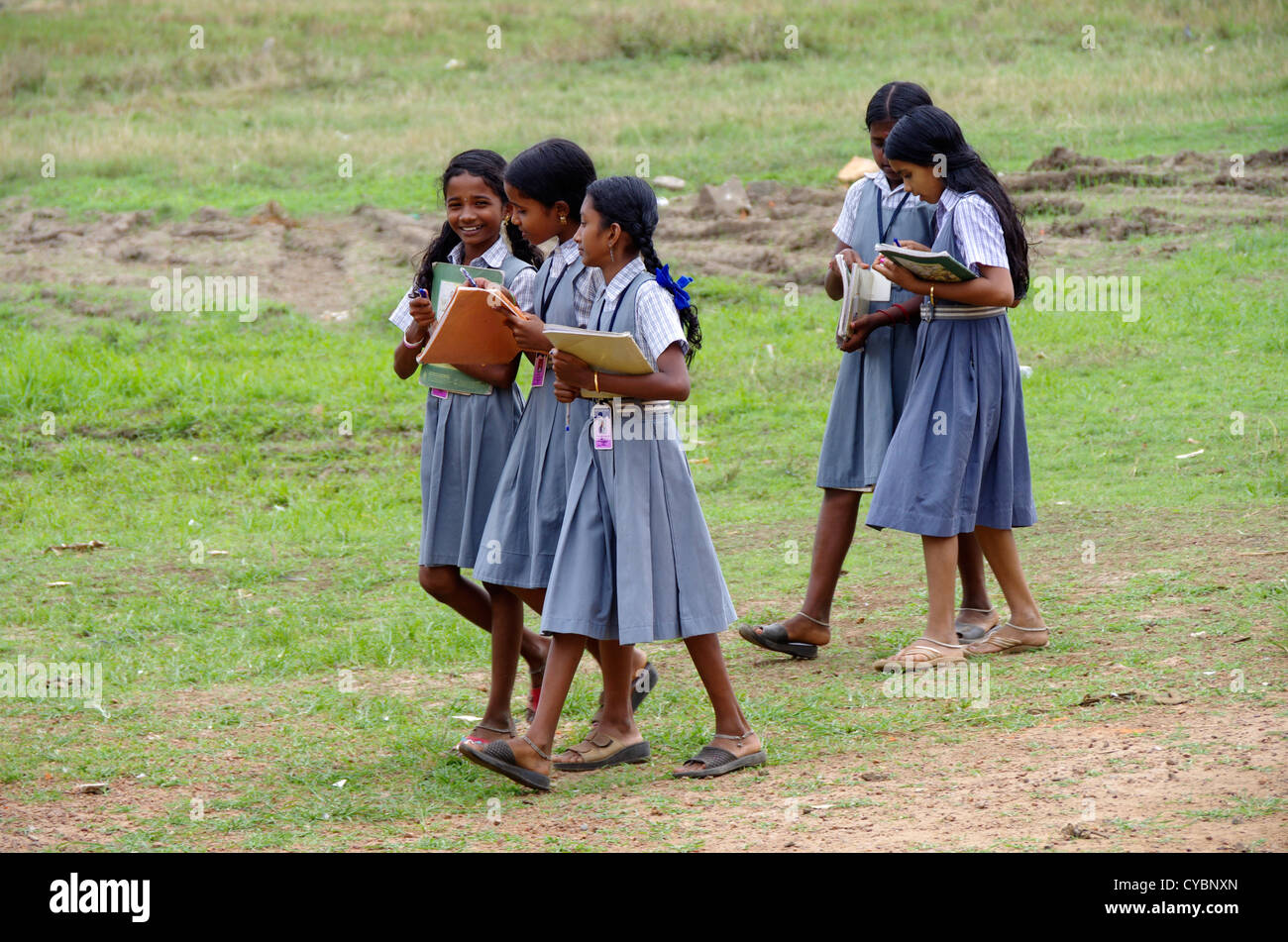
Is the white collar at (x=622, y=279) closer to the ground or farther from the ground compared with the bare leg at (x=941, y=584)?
farther from the ground

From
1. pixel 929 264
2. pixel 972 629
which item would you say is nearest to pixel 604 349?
pixel 929 264

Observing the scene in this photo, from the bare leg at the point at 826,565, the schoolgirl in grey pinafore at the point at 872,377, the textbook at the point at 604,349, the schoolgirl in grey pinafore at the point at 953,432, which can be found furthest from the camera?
the bare leg at the point at 826,565

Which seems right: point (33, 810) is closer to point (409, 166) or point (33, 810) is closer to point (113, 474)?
point (113, 474)

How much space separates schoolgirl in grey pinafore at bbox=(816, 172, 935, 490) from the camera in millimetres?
5273

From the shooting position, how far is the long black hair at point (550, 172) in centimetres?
428

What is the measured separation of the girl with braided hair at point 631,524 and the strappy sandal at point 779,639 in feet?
3.88

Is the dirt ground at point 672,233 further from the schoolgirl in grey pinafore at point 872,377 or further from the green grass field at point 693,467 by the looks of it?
the schoolgirl in grey pinafore at point 872,377

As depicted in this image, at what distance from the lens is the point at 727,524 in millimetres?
7656

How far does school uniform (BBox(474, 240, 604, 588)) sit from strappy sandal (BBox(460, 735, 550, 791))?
19.0 inches

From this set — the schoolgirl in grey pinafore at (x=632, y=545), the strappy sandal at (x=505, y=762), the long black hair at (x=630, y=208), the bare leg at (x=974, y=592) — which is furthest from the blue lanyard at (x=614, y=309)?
the bare leg at (x=974, y=592)

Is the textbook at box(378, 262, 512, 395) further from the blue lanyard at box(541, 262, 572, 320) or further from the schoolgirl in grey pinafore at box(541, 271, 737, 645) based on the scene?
the schoolgirl in grey pinafore at box(541, 271, 737, 645)

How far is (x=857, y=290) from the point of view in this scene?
520 centimetres

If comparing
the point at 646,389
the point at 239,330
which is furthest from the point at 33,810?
the point at 239,330

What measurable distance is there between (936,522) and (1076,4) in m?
18.9
